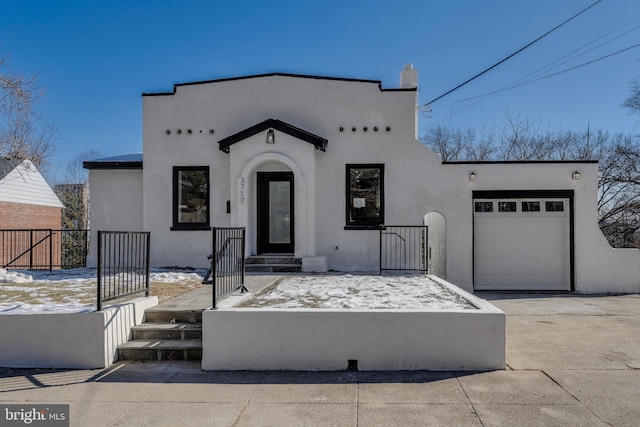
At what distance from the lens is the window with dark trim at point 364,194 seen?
440 inches

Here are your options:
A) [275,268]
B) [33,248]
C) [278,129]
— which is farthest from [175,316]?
[33,248]

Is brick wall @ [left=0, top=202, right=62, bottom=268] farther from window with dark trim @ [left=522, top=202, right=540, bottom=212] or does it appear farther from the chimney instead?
window with dark trim @ [left=522, top=202, right=540, bottom=212]

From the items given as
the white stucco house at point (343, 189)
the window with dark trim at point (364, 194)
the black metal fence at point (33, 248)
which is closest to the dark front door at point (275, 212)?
the white stucco house at point (343, 189)

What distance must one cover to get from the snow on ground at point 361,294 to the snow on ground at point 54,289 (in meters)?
2.48

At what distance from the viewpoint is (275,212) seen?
11281mm

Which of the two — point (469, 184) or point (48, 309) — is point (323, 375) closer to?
point (48, 309)

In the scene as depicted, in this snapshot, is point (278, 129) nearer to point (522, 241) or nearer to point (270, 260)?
point (270, 260)

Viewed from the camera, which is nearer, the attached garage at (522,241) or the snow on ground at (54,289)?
the snow on ground at (54,289)

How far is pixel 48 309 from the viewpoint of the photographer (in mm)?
5484

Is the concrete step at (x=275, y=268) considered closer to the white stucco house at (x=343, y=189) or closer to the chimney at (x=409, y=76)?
the white stucco house at (x=343, y=189)

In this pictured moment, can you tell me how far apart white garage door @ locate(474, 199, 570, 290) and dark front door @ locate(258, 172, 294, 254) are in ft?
15.9

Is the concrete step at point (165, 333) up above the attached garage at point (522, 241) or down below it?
below

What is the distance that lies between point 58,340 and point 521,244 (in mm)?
10347

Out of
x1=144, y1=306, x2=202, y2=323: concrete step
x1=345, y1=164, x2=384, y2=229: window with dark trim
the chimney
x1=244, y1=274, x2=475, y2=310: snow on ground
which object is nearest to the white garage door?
x1=345, y1=164, x2=384, y2=229: window with dark trim
